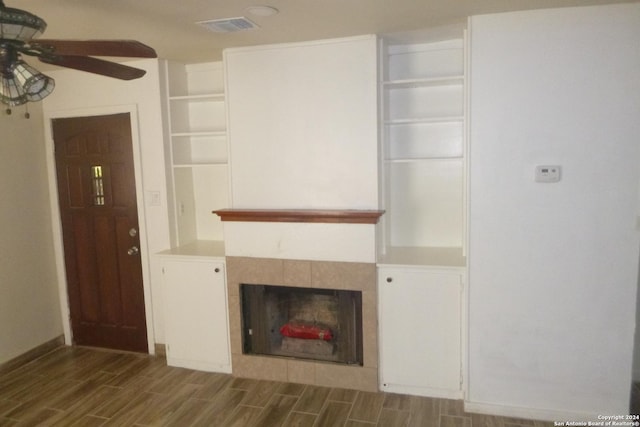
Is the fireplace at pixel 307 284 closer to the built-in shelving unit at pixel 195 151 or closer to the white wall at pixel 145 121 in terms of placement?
the built-in shelving unit at pixel 195 151

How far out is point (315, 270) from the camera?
3.21 metres

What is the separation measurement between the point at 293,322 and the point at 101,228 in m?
1.90

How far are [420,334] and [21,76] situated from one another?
8.64ft

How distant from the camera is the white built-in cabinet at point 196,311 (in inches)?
137

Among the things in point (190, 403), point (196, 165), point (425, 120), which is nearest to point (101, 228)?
point (196, 165)

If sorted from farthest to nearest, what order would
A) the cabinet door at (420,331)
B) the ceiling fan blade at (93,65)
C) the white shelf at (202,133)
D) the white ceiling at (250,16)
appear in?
1. the white shelf at (202,133)
2. the cabinet door at (420,331)
3. the white ceiling at (250,16)
4. the ceiling fan blade at (93,65)

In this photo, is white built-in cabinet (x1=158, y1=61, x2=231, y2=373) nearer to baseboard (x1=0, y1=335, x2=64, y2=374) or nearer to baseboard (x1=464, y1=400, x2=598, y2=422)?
→ baseboard (x1=0, y1=335, x2=64, y2=374)

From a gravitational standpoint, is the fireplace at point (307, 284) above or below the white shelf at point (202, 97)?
below

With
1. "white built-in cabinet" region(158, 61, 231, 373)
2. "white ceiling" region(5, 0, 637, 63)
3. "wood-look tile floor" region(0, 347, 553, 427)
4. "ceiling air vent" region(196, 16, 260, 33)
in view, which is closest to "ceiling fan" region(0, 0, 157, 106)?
"white ceiling" region(5, 0, 637, 63)

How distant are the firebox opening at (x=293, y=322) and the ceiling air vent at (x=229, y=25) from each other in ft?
5.91

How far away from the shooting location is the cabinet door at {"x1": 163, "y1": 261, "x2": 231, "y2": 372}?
347 centimetres

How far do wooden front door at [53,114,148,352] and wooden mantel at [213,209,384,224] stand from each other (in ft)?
3.58

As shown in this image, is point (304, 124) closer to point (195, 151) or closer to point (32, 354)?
point (195, 151)

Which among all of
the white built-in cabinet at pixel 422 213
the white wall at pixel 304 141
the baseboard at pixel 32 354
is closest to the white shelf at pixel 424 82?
the white built-in cabinet at pixel 422 213
